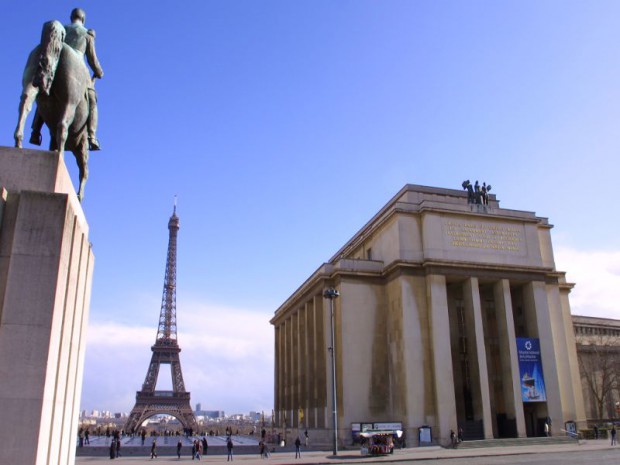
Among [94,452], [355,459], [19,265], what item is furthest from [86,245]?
[94,452]

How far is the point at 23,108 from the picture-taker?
35.5 ft

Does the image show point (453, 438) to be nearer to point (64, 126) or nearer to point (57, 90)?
point (64, 126)

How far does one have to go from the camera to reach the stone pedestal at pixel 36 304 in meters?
8.83

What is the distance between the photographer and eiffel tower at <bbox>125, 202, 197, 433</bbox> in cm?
12468

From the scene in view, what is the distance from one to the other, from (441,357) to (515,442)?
28.6 feet

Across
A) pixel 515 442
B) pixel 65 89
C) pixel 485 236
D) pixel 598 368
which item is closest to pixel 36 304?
pixel 65 89

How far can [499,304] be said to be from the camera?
52.1 m

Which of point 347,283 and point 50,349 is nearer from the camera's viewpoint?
point 50,349

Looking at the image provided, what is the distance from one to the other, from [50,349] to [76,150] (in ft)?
19.2

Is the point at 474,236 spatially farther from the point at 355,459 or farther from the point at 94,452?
the point at 94,452

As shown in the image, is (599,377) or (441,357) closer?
(441,357)

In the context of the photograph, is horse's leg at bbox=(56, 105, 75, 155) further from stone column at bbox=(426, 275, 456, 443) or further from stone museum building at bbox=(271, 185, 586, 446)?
stone column at bbox=(426, 275, 456, 443)

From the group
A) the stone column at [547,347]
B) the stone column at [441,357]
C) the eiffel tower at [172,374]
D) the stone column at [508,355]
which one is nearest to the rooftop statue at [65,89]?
the stone column at [441,357]

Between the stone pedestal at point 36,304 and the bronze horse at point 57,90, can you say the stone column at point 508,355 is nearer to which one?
the bronze horse at point 57,90
